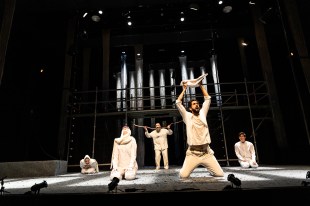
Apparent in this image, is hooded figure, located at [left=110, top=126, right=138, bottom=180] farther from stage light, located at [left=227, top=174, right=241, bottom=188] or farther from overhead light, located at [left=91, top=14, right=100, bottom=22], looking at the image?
overhead light, located at [left=91, top=14, right=100, bottom=22]

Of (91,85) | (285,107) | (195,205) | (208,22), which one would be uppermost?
(208,22)

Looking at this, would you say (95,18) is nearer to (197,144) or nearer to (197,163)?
(197,144)

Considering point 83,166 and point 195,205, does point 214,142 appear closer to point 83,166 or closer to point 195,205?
point 83,166

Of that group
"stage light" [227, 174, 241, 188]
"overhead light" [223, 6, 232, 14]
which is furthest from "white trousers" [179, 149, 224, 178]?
"overhead light" [223, 6, 232, 14]

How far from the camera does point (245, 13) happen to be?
33.2 ft

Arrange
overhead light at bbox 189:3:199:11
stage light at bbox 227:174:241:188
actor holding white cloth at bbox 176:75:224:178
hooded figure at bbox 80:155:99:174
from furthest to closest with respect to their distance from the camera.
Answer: overhead light at bbox 189:3:199:11
hooded figure at bbox 80:155:99:174
actor holding white cloth at bbox 176:75:224:178
stage light at bbox 227:174:241:188

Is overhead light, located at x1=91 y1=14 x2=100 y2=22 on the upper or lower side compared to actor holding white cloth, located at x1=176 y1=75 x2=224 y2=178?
upper

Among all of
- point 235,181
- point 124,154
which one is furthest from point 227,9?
point 235,181

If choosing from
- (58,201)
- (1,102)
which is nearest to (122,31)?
(1,102)

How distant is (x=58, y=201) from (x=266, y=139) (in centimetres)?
864

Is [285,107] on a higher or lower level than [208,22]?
lower

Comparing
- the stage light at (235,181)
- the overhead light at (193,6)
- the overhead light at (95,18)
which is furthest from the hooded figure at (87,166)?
the overhead light at (193,6)

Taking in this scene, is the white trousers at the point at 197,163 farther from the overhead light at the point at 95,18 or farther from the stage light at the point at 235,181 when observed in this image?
the overhead light at the point at 95,18

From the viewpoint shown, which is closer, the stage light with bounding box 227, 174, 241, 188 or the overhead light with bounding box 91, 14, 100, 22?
the stage light with bounding box 227, 174, 241, 188
